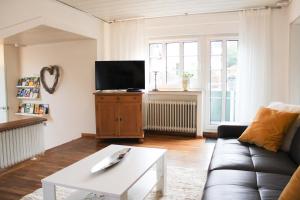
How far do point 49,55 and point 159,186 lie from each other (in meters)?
3.86

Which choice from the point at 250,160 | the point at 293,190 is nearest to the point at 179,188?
the point at 250,160

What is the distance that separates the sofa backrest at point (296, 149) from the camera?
2156 mm

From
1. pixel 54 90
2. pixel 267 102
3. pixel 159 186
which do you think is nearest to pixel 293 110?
pixel 159 186

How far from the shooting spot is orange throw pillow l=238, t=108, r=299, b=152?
242cm

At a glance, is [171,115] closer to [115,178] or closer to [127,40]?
[127,40]

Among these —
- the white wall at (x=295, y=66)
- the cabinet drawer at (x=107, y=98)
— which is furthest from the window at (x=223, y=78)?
the cabinet drawer at (x=107, y=98)

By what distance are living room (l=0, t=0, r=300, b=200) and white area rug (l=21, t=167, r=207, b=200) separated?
2 cm

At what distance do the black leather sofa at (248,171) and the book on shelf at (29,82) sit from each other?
422 cm

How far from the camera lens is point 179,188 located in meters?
2.61

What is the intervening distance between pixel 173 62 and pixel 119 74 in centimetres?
116

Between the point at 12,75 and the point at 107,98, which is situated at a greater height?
the point at 12,75

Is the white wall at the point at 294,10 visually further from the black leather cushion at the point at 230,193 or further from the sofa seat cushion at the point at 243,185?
the black leather cushion at the point at 230,193

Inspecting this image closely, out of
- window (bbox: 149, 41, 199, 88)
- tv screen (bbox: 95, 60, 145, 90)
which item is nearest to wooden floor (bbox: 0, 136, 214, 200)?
tv screen (bbox: 95, 60, 145, 90)

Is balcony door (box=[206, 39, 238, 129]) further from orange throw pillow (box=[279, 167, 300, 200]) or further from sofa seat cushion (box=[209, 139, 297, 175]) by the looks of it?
orange throw pillow (box=[279, 167, 300, 200])
